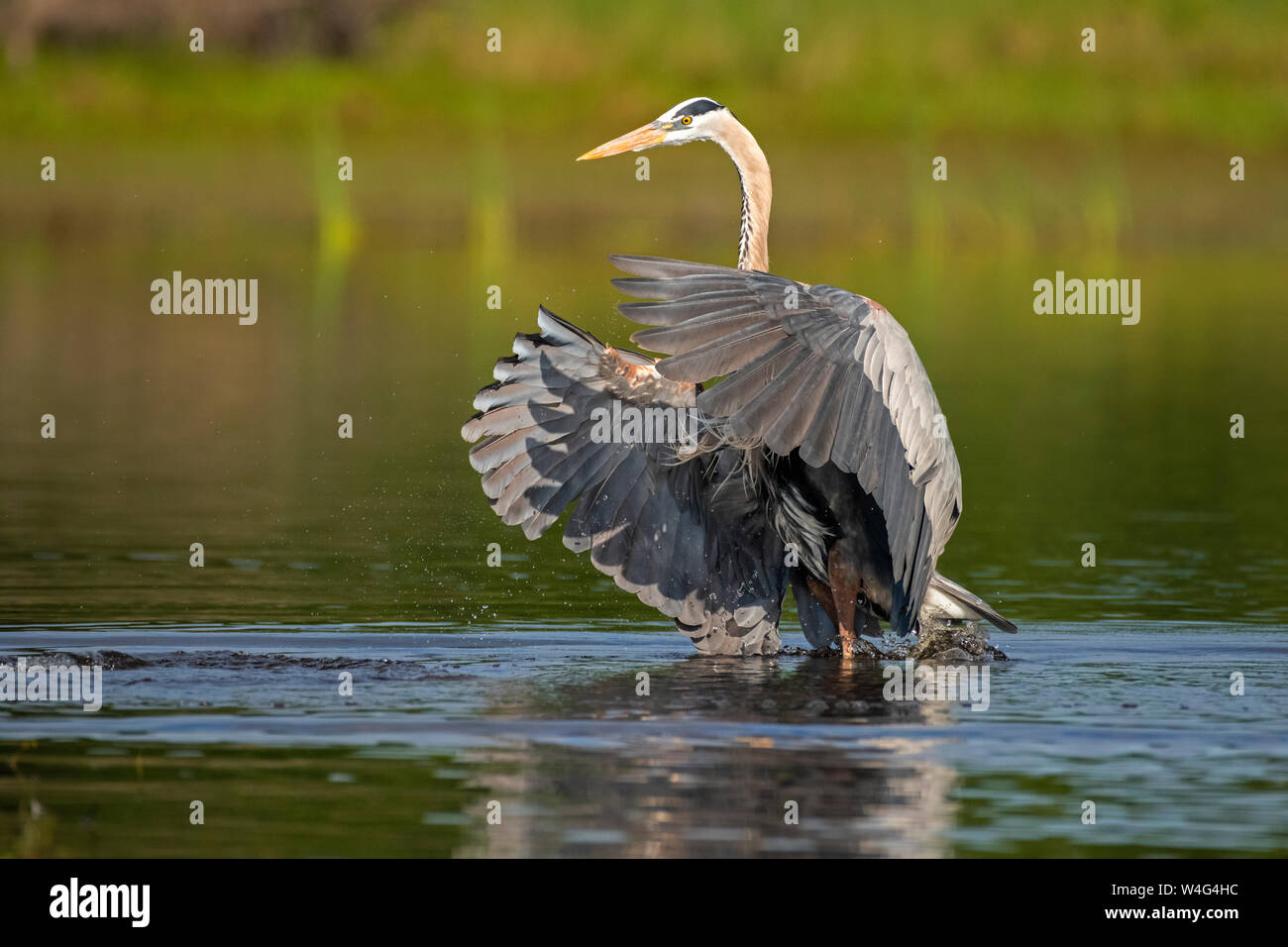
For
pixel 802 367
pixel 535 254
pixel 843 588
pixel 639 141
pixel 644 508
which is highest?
pixel 535 254

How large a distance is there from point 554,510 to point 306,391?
970 centimetres

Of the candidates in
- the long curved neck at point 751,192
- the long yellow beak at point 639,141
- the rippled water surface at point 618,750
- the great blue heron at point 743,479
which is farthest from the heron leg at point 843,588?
the long yellow beak at point 639,141

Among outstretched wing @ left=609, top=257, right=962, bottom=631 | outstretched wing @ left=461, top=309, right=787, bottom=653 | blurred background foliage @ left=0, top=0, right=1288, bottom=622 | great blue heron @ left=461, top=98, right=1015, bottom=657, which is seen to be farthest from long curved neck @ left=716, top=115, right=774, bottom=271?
blurred background foliage @ left=0, top=0, right=1288, bottom=622

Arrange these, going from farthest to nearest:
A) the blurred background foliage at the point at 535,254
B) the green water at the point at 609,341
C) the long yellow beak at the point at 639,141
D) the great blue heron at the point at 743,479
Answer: the blurred background foliage at the point at 535,254, the long yellow beak at the point at 639,141, the great blue heron at the point at 743,479, the green water at the point at 609,341

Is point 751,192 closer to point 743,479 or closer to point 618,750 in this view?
point 743,479

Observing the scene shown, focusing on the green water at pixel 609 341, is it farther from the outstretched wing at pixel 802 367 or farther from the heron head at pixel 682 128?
the heron head at pixel 682 128

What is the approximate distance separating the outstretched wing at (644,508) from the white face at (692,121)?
1.22m

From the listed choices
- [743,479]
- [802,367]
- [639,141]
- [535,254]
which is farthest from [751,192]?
[535,254]

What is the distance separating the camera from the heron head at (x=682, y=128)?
11.2m

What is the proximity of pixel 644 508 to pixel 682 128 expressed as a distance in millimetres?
1897

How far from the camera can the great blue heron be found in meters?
9.45

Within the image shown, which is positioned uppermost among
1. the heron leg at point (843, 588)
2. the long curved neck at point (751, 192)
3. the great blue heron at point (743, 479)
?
the long curved neck at point (751, 192)

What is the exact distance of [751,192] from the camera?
10891 mm

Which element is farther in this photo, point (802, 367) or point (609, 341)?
point (609, 341)
